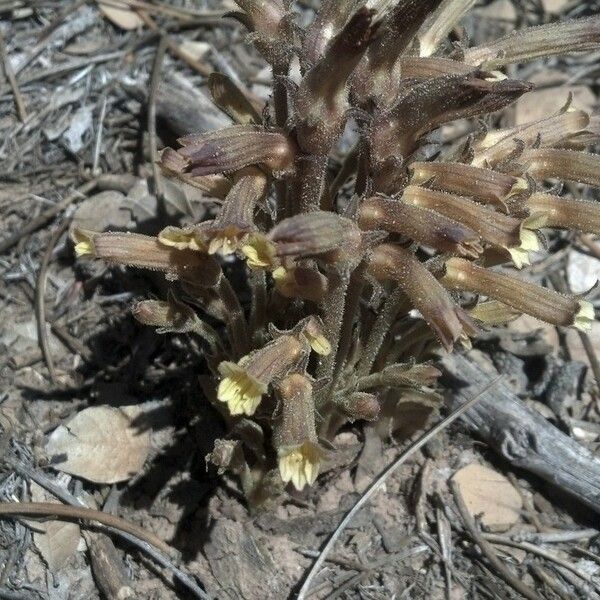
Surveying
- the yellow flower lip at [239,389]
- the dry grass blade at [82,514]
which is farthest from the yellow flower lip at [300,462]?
the dry grass blade at [82,514]

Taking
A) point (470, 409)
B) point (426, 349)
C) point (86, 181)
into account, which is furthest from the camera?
point (86, 181)

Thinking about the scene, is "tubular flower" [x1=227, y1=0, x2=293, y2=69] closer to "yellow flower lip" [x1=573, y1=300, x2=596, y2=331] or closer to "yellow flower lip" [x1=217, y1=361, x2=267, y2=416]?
"yellow flower lip" [x1=217, y1=361, x2=267, y2=416]

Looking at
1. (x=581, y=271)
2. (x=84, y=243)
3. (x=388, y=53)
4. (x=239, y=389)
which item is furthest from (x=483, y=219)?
(x=581, y=271)

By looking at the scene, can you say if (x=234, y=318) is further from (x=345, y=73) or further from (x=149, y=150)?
(x=149, y=150)

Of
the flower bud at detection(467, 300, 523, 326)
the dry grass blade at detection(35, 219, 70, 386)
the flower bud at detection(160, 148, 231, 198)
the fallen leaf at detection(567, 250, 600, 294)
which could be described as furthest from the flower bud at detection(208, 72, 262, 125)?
the fallen leaf at detection(567, 250, 600, 294)

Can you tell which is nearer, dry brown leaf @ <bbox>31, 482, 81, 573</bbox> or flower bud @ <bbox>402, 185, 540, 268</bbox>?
flower bud @ <bbox>402, 185, 540, 268</bbox>

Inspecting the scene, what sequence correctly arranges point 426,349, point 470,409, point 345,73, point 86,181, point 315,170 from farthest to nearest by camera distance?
point 86,181
point 470,409
point 426,349
point 315,170
point 345,73

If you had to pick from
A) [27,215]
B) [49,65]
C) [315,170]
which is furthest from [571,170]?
[49,65]
